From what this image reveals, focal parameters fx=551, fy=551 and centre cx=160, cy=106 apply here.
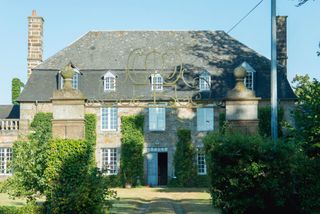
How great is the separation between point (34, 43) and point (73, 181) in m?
24.3

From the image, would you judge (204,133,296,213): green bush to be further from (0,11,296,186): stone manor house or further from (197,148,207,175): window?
(197,148,207,175): window

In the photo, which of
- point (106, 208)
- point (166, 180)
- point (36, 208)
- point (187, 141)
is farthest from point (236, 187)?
point (166, 180)

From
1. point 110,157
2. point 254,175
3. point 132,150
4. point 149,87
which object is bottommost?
point 110,157

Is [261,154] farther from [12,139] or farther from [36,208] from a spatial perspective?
[12,139]

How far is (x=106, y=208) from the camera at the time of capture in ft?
42.4

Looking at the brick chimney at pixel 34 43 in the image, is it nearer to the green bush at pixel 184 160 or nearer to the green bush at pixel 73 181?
the green bush at pixel 184 160

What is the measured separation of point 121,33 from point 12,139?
33.0 feet

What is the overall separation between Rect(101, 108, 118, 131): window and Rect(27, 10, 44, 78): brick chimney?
20.0 ft

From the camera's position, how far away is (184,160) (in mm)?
32406

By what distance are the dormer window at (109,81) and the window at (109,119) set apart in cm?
149

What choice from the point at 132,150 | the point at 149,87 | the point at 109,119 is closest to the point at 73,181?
the point at 132,150

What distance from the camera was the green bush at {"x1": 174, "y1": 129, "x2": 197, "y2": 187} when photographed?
1275 inches

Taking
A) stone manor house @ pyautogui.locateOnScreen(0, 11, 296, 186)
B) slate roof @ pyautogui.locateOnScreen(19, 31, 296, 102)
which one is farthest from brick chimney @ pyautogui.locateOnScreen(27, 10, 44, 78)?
slate roof @ pyautogui.locateOnScreen(19, 31, 296, 102)

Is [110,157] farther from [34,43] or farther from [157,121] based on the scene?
[34,43]
